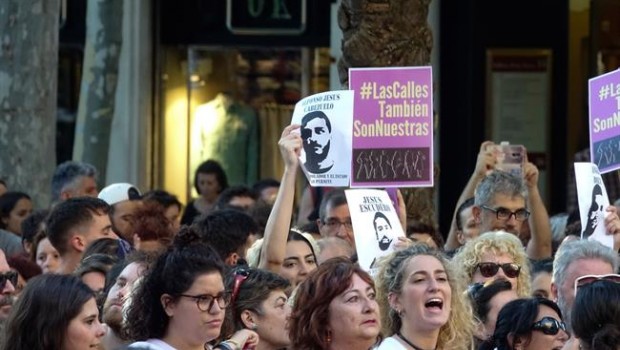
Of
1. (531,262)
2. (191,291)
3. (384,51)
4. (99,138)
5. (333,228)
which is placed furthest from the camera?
(99,138)

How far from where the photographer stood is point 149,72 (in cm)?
2236

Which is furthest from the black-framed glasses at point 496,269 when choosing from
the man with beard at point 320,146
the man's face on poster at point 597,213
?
the man with beard at point 320,146

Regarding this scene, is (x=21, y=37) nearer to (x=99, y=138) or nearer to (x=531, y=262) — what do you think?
(x=99, y=138)

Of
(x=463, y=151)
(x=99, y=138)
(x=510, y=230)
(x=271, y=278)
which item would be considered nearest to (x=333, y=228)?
(x=510, y=230)

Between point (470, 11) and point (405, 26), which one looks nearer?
point (405, 26)

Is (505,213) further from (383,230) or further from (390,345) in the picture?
(390,345)

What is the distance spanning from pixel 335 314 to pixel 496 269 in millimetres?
2473

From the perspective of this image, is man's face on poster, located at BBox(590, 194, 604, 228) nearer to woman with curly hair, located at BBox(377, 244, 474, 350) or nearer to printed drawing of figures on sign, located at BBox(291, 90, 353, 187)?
printed drawing of figures on sign, located at BBox(291, 90, 353, 187)

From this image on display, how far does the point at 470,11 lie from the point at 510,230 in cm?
904

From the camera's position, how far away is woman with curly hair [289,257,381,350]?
859cm

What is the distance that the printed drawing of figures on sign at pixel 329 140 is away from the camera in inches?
454

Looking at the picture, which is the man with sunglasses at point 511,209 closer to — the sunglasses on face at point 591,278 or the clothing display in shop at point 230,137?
the sunglasses on face at point 591,278

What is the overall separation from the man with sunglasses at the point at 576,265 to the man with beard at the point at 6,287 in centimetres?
246

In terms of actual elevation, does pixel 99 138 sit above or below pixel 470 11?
below
